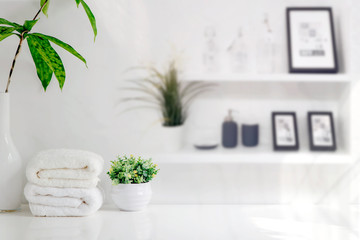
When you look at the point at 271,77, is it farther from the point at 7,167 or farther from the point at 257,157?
the point at 7,167

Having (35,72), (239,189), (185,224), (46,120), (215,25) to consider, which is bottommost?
(185,224)

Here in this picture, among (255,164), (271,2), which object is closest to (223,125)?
(255,164)

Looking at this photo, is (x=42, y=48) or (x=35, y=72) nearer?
(x=42, y=48)

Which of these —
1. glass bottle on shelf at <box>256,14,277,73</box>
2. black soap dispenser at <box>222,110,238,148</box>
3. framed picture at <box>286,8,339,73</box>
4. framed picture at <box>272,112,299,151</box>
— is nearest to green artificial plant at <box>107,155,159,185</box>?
black soap dispenser at <box>222,110,238,148</box>

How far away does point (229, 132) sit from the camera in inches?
83.9

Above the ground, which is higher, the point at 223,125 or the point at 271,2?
the point at 271,2

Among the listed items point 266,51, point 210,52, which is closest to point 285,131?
point 266,51

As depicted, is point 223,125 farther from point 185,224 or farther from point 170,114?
point 185,224

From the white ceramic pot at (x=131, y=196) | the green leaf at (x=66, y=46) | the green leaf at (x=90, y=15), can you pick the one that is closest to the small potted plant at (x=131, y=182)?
the white ceramic pot at (x=131, y=196)

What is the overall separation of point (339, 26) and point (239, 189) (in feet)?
2.86

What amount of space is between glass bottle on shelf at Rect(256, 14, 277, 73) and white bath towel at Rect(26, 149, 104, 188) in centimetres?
86

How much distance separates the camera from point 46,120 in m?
2.15

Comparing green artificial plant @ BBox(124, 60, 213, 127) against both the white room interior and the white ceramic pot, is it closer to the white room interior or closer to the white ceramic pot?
the white room interior

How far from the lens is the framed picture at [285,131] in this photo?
83.0 inches
